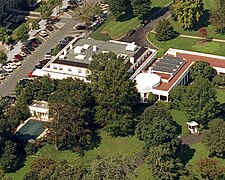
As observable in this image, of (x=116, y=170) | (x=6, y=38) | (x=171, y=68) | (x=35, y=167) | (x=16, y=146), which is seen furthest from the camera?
(x=6, y=38)

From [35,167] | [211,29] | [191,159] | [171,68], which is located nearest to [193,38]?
[211,29]

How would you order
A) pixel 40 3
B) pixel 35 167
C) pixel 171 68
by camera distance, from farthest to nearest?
pixel 40 3, pixel 171 68, pixel 35 167

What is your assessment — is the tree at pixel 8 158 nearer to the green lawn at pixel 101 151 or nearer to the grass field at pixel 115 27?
the green lawn at pixel 101 151

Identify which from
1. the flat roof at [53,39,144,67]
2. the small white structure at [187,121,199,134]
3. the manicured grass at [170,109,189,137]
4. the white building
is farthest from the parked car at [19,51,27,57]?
the small white structure at [187,121,199,134]

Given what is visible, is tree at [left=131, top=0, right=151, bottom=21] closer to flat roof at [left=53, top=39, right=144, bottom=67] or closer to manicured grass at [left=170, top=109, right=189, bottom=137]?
flat roof at [left=53, top=39, right=144, bottom=67]

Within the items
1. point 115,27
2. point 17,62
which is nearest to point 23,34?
point 17,62

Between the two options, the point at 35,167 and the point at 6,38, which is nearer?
the point at 35,167

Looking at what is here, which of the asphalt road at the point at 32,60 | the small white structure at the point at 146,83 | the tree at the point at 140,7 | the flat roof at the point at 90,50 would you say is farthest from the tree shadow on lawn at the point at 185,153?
the tree at the point at 140,7

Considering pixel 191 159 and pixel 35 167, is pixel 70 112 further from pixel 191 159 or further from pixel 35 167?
pixel 191 159
